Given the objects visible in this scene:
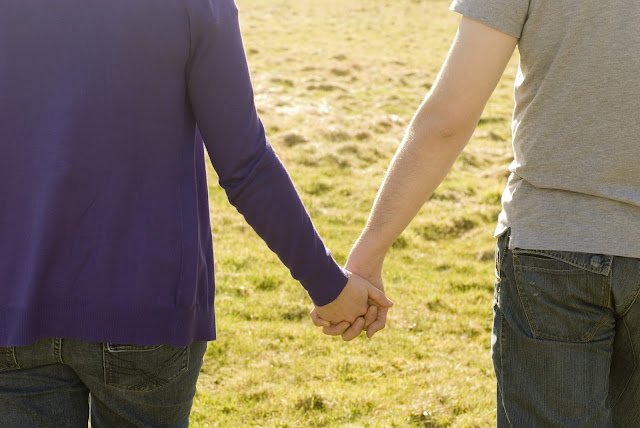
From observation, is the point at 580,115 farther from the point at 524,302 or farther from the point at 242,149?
the point at 242,149

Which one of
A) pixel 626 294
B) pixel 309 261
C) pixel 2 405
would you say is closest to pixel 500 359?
pixel 626 294

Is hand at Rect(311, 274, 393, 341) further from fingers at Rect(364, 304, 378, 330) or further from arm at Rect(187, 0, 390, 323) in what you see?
arm at Rect(187, 0, 390, 323)

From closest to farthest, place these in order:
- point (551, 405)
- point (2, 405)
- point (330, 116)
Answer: point (2, 405), point (551, 405), point (330, 116)

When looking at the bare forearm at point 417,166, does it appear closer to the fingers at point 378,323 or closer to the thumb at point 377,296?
the thumb at point 377,296

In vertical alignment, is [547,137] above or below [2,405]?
above

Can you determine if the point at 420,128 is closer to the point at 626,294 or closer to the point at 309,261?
the point at 309,261

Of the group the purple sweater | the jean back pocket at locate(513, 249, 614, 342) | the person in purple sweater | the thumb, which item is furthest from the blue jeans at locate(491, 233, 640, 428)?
the purple sweater

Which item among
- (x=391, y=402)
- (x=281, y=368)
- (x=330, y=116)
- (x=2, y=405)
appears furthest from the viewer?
(x=330, y=116)

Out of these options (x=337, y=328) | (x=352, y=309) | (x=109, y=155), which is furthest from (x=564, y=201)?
(x=109, y=155)

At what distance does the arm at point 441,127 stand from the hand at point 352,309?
0.12m

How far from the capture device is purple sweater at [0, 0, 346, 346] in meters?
1.83

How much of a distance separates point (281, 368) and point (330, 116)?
686 centimetres

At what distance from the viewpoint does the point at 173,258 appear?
1.98 metres

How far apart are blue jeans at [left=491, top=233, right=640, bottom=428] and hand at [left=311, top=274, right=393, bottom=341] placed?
1.60ft
